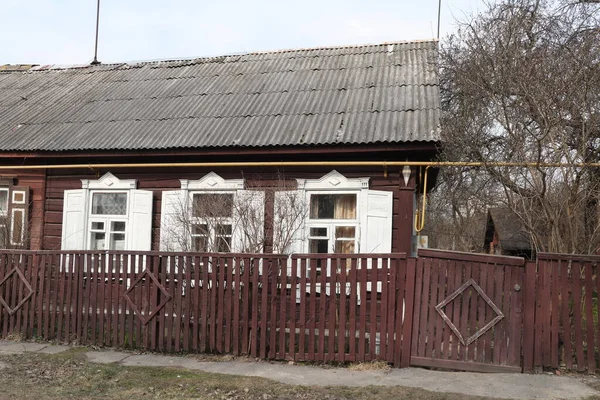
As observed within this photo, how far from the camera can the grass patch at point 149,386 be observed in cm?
475

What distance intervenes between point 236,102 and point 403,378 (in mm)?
6715

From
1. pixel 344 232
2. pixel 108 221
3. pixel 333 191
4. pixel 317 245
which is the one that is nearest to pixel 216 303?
pixel 317 245

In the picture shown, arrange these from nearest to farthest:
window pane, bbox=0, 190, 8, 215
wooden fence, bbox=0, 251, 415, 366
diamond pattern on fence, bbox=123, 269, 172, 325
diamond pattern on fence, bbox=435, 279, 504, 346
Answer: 1. diamond pattern on fence, bbox=435, 279, 504, 346
2. wooden fence, bbox=0, 251, 415, 366
3. diamond pattern on fence, bbox=123, 269, 172, 325
4. window pane, bbox=0, 190, 8, 215

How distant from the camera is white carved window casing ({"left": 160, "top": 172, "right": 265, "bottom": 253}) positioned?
7504mm

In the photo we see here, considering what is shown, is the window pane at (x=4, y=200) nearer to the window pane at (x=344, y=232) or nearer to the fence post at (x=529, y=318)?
the window pane at (x=344, y=232)

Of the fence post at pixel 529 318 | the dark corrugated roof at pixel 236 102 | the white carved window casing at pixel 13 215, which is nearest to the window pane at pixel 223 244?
the dark corrugated roof at pixel 236 102

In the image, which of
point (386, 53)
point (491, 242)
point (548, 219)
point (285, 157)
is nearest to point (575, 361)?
point (548, 219)

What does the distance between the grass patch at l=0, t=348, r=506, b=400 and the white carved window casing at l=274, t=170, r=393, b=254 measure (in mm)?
2473

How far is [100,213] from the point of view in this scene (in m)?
9.26

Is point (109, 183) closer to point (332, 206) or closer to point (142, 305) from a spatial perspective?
point (142, 305)

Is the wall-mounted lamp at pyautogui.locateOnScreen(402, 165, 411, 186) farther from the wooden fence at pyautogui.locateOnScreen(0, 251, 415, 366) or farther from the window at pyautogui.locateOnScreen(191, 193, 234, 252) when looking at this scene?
the window at pyautogui.locateOnScreen(191, 193, 234, 252)

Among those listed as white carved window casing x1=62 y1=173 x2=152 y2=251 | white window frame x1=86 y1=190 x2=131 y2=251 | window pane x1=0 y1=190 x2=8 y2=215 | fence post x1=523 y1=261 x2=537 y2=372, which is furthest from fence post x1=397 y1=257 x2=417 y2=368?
window pane x1=0 y1=190 x2=8 y2=215

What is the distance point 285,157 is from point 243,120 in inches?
58.9

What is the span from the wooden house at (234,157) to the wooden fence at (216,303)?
1.16 m
